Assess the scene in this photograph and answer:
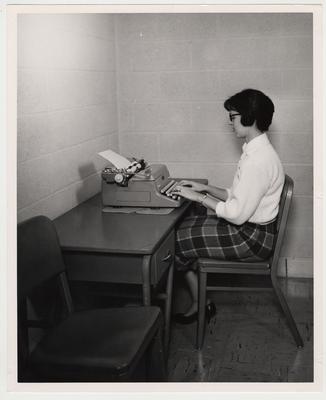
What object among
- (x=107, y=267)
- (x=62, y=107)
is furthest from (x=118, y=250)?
(x=62, y=107)

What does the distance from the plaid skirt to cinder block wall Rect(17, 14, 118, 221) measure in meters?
0.65

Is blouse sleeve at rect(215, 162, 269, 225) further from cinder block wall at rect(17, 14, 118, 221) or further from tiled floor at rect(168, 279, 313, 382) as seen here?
cinder block wall at rect(17, 14, 118, 221)

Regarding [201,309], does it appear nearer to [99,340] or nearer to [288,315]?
[288,315]

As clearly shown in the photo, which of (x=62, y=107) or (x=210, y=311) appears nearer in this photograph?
(x=62, y=107)

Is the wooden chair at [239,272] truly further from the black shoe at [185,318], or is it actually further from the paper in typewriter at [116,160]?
the paper in typewriter at [116,160]

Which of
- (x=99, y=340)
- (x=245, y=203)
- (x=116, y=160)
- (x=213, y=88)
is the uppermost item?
(x=213, y=88)

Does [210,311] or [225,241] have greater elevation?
[225,241]

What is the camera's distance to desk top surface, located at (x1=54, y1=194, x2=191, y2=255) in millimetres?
2299

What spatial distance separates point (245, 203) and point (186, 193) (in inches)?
12.4

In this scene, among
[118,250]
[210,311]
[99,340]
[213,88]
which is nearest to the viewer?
[99,340]

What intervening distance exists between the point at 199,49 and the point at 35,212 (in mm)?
1728

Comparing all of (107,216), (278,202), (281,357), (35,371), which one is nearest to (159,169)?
(107,216)

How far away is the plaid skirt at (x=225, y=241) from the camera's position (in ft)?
9.31

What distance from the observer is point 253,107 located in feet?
9.16
